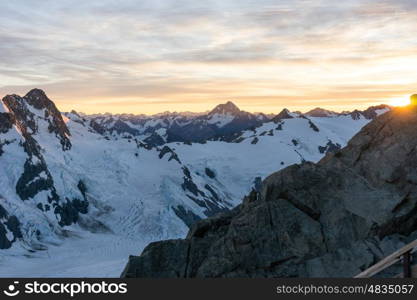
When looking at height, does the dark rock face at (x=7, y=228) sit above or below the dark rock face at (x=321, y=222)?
below

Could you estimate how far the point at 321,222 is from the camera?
2731cm

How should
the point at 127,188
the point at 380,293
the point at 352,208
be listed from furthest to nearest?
1. the point at 127,188
2. the point at 352,208
3. the point at 380,293

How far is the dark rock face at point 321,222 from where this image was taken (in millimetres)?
25859

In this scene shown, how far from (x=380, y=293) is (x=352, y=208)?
44.2ft

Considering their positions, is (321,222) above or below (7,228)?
above

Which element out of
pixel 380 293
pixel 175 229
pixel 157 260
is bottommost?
pixel 175 229

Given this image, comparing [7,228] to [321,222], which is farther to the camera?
[7,228]

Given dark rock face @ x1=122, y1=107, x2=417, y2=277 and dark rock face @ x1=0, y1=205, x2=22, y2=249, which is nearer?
dark rock face @ x1=122, y1=107, x2=417, y2=277

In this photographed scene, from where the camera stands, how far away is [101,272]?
112562 mm

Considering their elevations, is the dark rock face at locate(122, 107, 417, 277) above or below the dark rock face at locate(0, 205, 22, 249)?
above

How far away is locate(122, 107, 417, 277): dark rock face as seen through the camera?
25.9 meters

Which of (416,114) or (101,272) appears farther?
(101,272)

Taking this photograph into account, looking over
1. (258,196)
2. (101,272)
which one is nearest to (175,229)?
(101,272)

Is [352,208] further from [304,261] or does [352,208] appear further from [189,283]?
[189,283]
